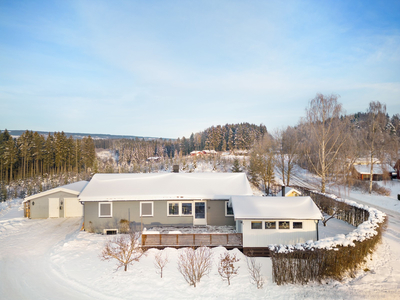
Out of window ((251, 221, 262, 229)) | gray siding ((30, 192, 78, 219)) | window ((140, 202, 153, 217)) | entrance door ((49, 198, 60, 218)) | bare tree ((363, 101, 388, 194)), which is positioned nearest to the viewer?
window ((251, 221, 262, 229))

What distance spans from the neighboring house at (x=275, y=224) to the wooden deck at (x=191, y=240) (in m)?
0.65

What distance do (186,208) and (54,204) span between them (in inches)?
449

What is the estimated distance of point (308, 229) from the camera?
481 inches

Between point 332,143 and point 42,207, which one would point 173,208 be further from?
point 332,143

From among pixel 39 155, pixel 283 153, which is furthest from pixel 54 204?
pixel 39 155

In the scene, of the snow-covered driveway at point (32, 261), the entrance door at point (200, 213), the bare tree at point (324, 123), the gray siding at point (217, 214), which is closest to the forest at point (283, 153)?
the bare tree at point (324, 123)

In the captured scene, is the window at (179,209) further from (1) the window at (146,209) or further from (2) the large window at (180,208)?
(1) the window at (146,209)

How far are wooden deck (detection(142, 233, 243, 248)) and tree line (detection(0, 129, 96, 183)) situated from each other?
1347 inches

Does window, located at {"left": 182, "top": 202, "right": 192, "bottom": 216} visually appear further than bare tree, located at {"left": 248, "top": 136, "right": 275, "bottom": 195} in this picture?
No

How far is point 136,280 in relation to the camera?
28.0ft

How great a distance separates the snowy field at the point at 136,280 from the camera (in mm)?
7633

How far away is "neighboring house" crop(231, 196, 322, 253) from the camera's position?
1191cm

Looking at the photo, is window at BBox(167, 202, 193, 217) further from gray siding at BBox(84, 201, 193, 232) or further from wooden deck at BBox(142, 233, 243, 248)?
wooden deck at BBox(142, 233, 243, 248)

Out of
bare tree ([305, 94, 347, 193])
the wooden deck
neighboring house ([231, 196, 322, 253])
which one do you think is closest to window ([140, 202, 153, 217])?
the wooden deck
